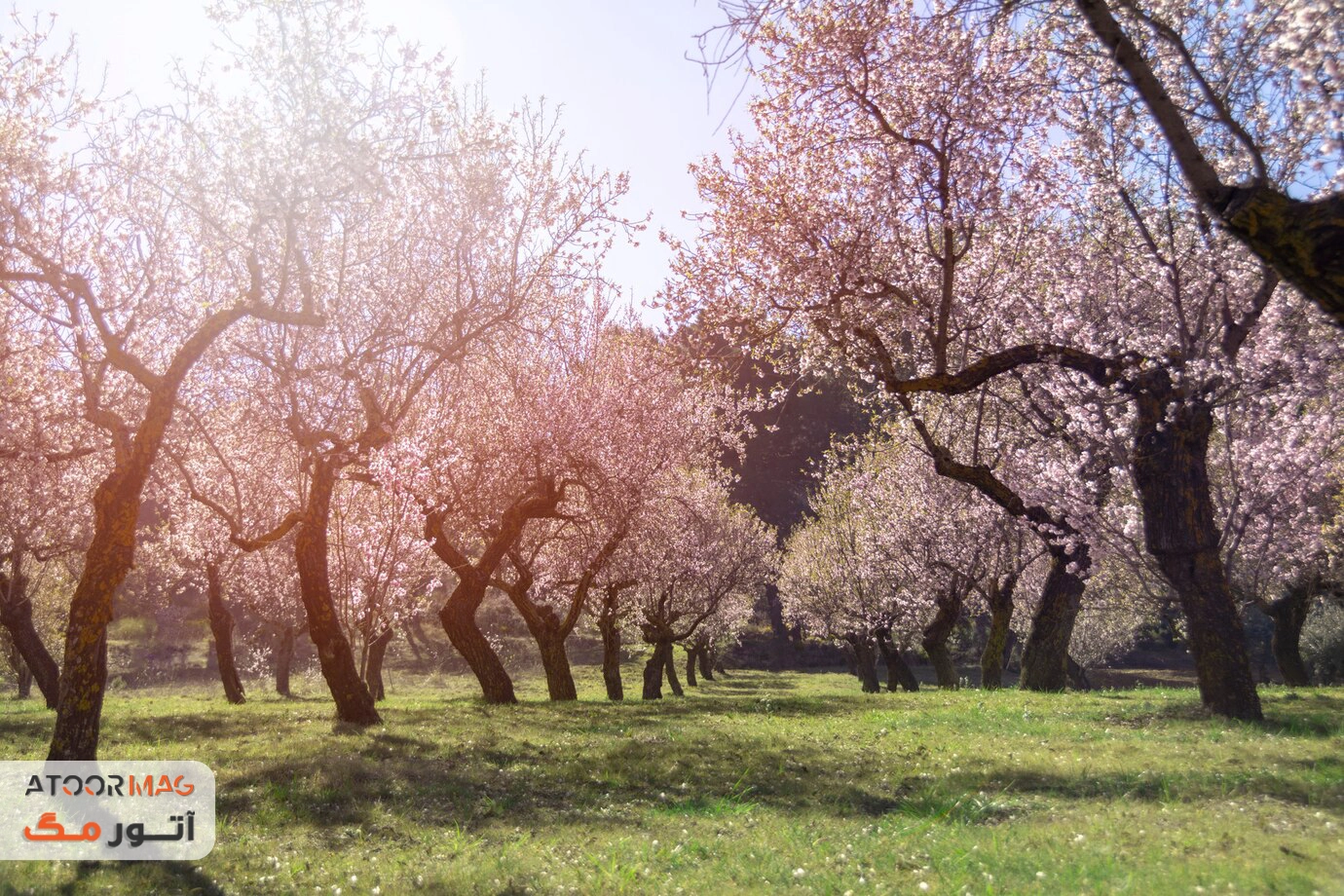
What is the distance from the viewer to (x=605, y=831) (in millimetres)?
9500

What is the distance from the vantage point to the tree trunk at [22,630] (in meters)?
26.3

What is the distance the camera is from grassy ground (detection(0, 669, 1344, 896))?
7.38 metres

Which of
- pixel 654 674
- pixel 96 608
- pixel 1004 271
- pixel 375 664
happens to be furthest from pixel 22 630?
pixel 1004 271

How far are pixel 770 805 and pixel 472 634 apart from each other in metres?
15.7

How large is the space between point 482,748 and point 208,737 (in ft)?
18.8

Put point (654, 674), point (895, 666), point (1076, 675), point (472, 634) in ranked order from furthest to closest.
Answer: point (1076, 675)
point (895, 666)
point (654, 674)
point (472, 634)

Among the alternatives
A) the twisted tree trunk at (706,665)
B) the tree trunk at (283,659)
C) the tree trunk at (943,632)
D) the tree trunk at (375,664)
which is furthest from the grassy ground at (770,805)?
the twisted tree trunk at (706,665)

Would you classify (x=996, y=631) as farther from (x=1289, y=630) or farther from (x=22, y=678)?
(x=22, y=678)

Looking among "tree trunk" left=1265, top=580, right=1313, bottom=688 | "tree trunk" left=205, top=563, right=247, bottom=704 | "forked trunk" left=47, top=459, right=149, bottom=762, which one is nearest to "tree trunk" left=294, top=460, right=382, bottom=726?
"forked trunk" left=47, top=459, right=149, bottom=762

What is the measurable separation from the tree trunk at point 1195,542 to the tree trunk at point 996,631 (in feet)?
45.5

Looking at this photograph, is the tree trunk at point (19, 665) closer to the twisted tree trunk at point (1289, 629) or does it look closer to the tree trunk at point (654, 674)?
the tree trunk at point (654, 674)

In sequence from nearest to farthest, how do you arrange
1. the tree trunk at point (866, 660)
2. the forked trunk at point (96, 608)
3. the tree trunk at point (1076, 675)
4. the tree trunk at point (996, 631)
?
the forked trunk at point (96, 608) → the tree trunk at point (996, 631) → the tree trunk at point (1076, 675) → the tree trunk at point (866, 660)

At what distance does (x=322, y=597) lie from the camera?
58.0ft

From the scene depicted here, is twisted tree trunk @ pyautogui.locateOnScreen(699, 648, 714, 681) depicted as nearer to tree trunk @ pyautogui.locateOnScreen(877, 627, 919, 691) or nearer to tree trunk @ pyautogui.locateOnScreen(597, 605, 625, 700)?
tree trunk @ pyautogui.locateOnScreen(877, 627, 919, 691)
